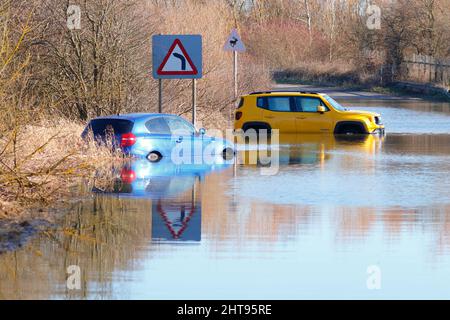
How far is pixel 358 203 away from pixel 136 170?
6.65 metres

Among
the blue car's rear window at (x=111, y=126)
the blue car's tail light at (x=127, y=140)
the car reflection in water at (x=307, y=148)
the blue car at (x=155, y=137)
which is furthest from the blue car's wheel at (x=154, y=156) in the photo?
the car reflection in water at (x=307, y=148)

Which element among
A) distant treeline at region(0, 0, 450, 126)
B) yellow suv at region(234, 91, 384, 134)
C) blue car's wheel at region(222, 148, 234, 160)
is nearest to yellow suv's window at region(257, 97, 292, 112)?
yellow suv at region(234, 91, 384, 134)

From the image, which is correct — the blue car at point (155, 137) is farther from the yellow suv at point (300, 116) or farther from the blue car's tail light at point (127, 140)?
the yellow suv at point (300, 116)

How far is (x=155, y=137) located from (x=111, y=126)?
1.06 meters

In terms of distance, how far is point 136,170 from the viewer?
2227 centimetres

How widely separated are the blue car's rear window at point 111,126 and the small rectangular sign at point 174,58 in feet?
8.17

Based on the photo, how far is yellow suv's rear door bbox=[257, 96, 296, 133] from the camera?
34.3m

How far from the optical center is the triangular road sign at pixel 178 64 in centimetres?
2616

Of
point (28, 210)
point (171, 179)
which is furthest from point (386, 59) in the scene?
point (28, 210)

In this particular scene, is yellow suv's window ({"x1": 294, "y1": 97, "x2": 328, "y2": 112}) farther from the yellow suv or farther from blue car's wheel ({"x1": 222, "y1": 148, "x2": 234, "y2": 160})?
blue car's wheel ({"x1": 222, "y1": 148, "x2": 234, "y2": 160})

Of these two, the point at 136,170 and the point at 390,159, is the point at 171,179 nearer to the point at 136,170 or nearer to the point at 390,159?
the point at 136,170

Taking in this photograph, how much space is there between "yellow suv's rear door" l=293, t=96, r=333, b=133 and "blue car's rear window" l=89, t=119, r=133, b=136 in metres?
11.1

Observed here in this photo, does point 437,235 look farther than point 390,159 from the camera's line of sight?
No

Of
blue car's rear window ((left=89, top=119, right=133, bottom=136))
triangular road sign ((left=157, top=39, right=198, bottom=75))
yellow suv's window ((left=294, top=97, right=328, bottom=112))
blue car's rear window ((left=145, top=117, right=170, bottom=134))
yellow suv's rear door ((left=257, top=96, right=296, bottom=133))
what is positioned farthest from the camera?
yellow suv's rear door ((left=257, top=96, right=296, bottom=133))
